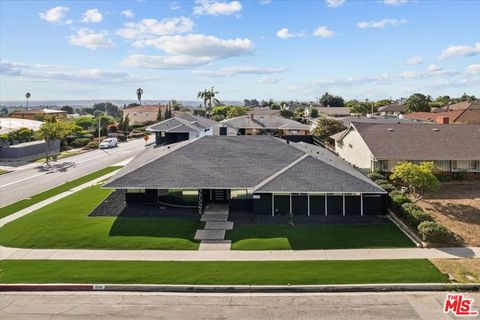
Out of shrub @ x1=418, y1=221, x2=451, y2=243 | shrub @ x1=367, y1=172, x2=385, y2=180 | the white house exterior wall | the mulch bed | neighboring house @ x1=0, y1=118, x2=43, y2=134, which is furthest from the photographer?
neighboring house @ x1=0, y1=118, x2=43, y2=134

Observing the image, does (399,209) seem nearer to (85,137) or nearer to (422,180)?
(422,180)

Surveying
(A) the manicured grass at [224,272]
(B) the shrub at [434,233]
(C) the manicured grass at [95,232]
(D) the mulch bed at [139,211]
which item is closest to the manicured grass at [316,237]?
(B) the shrub at [434,233]

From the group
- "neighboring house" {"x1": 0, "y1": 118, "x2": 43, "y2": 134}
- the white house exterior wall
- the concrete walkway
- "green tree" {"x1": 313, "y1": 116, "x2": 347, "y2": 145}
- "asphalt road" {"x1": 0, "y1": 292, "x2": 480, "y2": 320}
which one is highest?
"neighboring house" {"x1": 0, "y1": 118, "x2": 43, "y2": 134}

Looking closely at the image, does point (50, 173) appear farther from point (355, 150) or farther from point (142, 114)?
point (142, 114)

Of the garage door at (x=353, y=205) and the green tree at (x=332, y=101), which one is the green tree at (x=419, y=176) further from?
the green tree at (x=332, y=101)

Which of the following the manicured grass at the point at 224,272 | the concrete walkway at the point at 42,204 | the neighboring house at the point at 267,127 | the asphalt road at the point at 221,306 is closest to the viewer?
the asphalt road at the point at 221,306

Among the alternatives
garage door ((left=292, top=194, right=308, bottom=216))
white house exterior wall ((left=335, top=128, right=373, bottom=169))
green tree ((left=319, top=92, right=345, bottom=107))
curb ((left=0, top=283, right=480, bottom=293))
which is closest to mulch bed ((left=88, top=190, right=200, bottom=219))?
garage door ((left=292, top=194, right=308, bottom=216))

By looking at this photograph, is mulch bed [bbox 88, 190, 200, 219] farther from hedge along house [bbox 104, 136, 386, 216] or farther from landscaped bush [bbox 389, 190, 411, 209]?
landscaped bush [bbox 389, 190, 411, 209]
